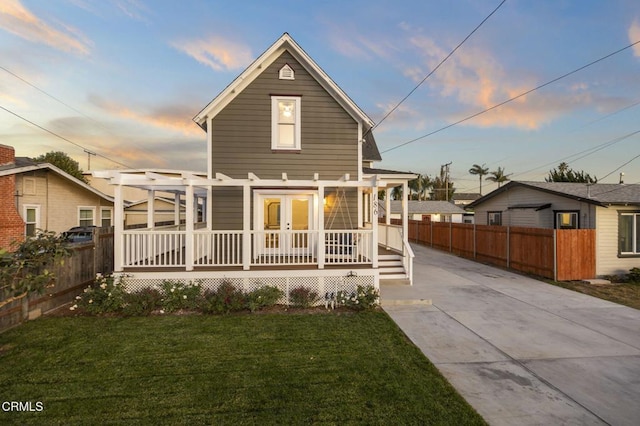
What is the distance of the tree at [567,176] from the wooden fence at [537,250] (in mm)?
35008

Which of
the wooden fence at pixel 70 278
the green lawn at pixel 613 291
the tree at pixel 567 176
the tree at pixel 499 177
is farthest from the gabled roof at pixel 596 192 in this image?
the tree at pixel 499 177

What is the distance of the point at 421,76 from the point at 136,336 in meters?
12.5

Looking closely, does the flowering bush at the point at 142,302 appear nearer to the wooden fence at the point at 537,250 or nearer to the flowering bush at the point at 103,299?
the flowering bush at the point at 103,299

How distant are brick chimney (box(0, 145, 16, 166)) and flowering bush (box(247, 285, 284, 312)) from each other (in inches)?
551

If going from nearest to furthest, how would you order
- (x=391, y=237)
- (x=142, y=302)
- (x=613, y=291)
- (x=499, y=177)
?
(x=142, y=302), (x=613, y=291), (x=391, y=237), (x=499, y=177)

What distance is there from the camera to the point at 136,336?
18.4 feet

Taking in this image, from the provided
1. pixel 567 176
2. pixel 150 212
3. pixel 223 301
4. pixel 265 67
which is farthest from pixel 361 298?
pixel 567 176

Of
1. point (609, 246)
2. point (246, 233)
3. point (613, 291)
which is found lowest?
point (613, 291)

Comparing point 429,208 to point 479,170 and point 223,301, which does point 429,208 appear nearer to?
point 223,301

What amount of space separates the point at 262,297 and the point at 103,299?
12.0 feet

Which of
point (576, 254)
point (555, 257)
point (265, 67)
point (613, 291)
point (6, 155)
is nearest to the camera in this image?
point (613, 291)

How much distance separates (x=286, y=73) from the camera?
9930 mm

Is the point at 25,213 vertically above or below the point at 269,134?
below

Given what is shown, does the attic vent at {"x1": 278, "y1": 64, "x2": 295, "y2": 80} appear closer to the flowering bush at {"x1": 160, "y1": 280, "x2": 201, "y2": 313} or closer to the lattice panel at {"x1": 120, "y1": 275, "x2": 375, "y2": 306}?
the lattice panel at {"x1": 120, "y1": 275, "x2": 375, "y2": 306}
